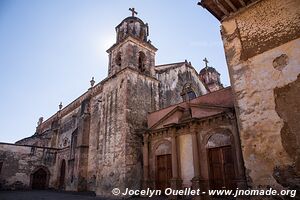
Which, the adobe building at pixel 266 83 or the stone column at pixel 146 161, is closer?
the adobe building at pixel 266 83

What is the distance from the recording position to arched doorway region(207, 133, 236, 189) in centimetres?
865

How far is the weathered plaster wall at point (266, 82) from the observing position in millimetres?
4867

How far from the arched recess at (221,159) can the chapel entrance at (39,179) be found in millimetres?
17352

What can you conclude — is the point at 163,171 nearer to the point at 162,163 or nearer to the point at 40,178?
the point at 162,163

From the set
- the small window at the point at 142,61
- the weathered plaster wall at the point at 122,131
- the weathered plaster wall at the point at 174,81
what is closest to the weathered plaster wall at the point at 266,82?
the weathered plaster wall at the point at 122,131

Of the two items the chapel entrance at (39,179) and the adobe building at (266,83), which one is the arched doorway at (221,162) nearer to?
the adobe building at (266,83)

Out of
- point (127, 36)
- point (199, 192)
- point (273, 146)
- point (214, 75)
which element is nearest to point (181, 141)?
point (199, 192)

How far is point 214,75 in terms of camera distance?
79.2 feet

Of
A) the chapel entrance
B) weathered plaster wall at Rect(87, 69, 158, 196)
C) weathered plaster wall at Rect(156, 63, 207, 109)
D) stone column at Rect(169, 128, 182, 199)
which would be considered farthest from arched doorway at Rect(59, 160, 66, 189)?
stone column at Rect(169, 128, 182, 199)

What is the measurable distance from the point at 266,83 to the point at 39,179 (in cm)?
2135

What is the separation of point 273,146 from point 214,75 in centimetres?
2007

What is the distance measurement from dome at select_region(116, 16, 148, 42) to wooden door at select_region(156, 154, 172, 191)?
9107mm

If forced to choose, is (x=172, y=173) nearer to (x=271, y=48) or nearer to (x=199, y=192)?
(x=199, y=192)

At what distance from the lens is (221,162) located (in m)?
9.03
